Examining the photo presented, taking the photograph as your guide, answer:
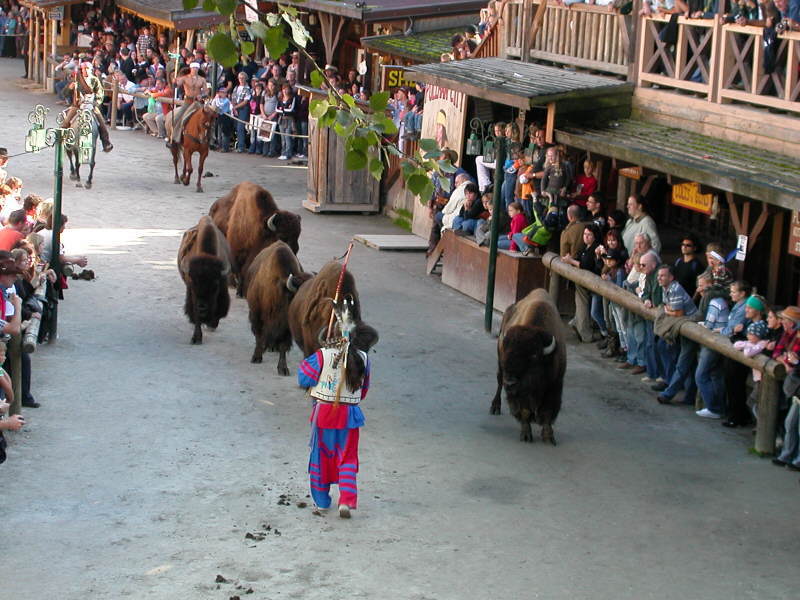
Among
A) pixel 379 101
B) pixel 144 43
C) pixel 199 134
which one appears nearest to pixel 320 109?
pixel 379 101

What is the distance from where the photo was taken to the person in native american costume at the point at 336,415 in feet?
30.7

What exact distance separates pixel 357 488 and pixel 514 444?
1.96 m

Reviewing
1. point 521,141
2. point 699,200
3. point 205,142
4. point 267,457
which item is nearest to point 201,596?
point 267,457

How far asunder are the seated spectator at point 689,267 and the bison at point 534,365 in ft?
6.86

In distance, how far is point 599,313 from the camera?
48.8ft

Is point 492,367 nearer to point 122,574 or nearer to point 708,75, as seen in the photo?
point 708,75

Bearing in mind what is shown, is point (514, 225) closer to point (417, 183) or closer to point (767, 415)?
point (767, 415)

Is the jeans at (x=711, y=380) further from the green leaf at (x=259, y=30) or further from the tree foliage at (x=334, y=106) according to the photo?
the green leaf at (x=259, y=30)

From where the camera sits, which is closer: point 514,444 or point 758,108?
point 514,444

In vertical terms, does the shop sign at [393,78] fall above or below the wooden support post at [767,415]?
above

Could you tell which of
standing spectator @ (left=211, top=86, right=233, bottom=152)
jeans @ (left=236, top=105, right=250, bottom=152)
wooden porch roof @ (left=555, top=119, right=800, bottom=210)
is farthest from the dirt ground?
jeans @ (left=236, top=105, right=250, bottom=152)

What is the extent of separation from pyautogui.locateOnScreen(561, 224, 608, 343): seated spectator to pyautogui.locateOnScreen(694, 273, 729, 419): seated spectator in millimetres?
2181

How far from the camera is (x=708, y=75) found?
45.0ft

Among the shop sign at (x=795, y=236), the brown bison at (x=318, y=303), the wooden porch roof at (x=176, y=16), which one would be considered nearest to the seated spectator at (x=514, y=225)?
the brown bison at (x=318, y=303)
